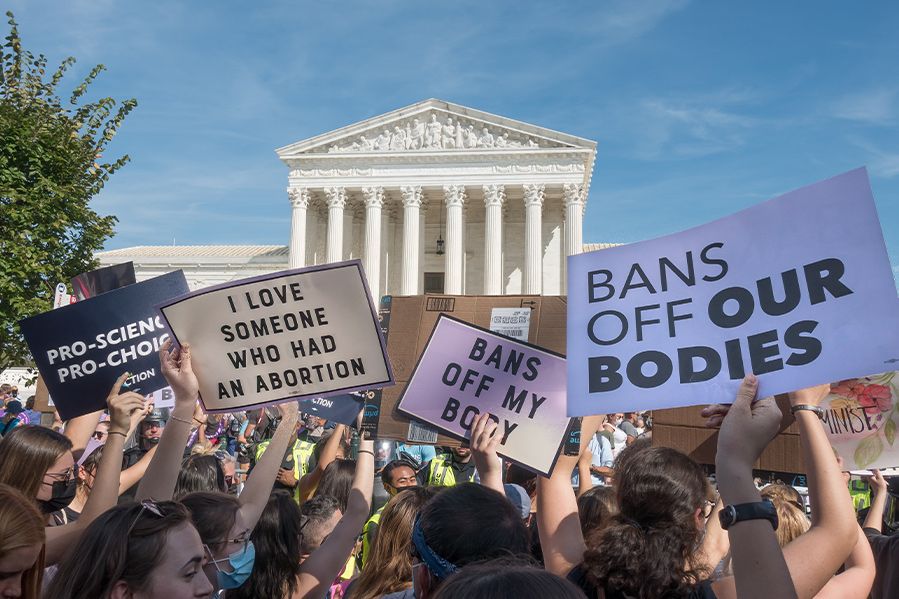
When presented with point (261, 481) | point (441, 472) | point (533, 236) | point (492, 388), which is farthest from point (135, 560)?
point (533, 236)

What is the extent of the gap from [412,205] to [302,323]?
140 ft

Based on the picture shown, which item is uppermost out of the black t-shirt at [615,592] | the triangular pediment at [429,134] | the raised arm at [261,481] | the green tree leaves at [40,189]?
the triangular pediment at [429,134]

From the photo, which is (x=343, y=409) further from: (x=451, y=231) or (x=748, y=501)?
(x=451, y=231)

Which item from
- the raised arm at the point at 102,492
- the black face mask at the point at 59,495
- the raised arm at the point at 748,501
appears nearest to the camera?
the raised arm at the point at 748,501

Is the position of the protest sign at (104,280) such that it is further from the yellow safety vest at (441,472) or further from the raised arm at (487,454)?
the yellow safety vest at (441,472)

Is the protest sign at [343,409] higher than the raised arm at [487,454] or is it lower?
higher

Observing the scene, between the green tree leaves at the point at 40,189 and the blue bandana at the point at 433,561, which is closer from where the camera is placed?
the blue bandana at the point at 433,561

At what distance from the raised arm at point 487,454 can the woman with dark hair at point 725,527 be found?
334 millimetres

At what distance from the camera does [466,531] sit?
7.02 feet

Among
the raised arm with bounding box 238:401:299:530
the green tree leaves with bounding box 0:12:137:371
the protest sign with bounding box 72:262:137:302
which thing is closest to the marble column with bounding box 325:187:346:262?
the green tree leaves with bounding box 0:12:137:371

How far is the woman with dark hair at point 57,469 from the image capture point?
2.87m

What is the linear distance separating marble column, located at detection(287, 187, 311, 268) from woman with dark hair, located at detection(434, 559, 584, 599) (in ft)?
147

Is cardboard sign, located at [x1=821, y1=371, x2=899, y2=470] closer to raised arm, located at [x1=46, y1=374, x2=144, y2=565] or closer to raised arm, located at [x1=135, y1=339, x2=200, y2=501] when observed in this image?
raised arm, located at [x1=135, y1=339, x2=200, y2=501]

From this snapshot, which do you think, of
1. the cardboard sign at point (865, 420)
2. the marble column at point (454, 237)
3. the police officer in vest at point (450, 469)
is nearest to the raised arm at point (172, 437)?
the police officer in vest at point (450, 469)
